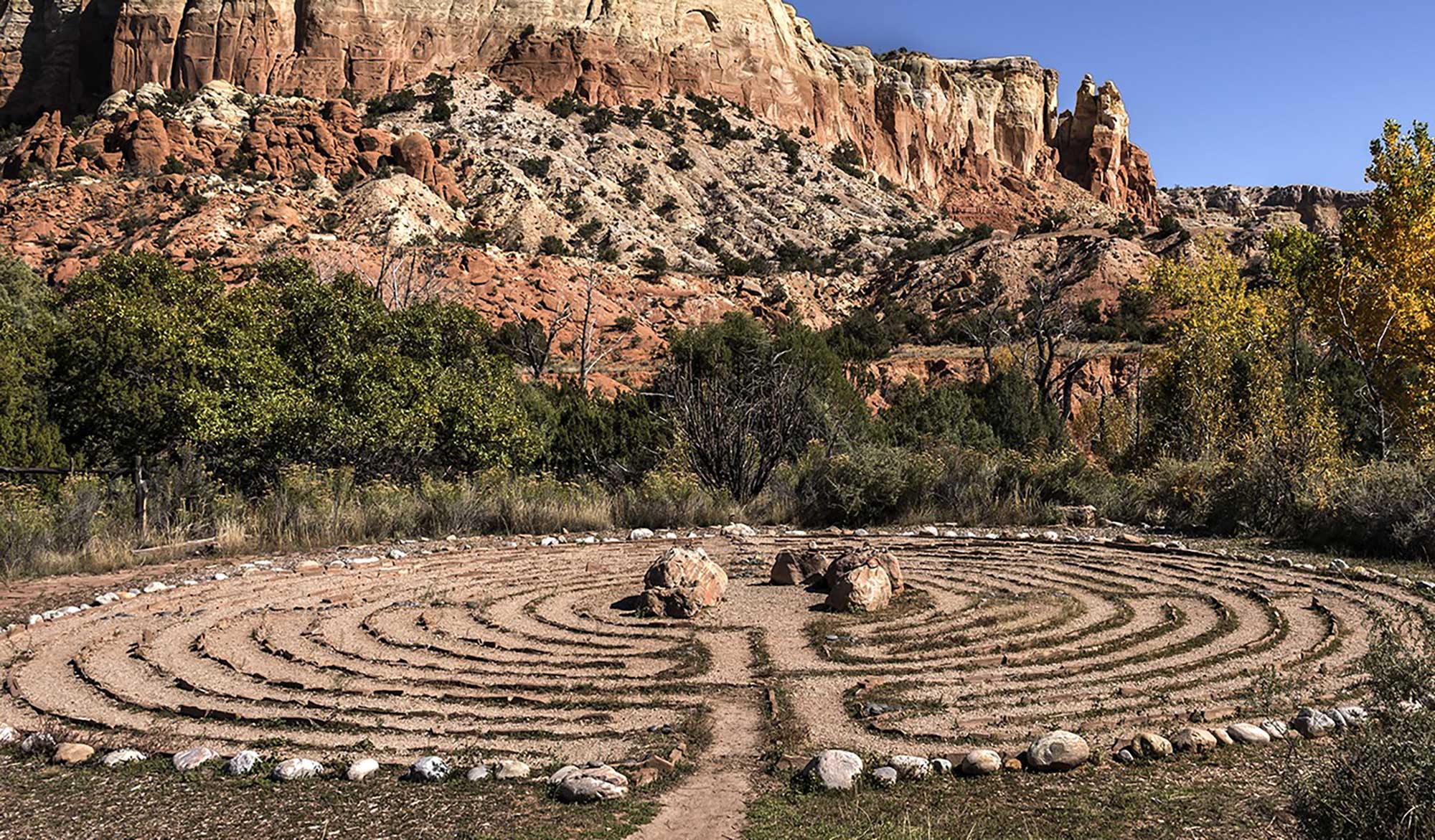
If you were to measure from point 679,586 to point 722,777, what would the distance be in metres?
4.10

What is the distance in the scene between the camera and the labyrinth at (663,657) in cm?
621

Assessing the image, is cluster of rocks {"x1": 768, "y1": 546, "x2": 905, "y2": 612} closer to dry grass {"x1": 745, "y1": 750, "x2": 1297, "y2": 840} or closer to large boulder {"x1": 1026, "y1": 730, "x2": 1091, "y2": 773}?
large boulder {"x1": 1026, "y1": 730, "x2": 1091, "y2": 773}

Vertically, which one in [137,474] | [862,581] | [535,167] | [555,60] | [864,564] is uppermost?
[555,60]

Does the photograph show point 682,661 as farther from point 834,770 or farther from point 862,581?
point 834,770

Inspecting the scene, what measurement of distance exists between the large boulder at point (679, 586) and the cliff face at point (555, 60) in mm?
66126

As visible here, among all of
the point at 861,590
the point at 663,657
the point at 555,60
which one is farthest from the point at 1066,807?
the point at 555,60

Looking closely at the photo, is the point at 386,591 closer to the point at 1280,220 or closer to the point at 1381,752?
the point at 1381,752

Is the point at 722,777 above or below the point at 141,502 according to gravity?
below

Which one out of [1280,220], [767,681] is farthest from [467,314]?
[1280,220]

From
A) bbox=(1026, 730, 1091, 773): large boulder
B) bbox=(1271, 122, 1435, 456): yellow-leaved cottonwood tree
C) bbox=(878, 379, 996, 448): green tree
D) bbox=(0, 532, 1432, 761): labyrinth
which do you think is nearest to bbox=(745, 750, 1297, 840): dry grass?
bbox=(1026, 730, 1091, 773): large boulder

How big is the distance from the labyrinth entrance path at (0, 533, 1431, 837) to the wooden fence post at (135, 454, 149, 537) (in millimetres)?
3260

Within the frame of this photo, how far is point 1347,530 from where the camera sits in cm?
1278

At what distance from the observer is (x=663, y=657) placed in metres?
8.05

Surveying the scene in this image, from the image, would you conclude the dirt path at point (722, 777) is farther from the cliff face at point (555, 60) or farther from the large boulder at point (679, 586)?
the cliff face at point (555, 60)
